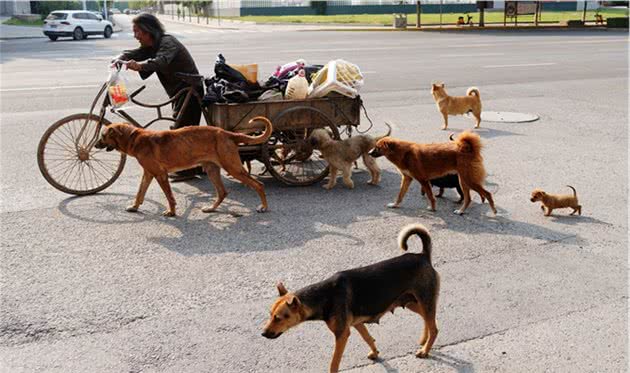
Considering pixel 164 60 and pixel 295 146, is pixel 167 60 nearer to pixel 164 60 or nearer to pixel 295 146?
pixel 164 60

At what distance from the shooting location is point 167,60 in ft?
25.3

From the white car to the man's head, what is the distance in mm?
27670

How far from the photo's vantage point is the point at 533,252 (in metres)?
6.02

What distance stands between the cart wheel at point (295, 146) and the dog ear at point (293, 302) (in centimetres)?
419

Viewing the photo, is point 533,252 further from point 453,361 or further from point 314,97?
point 314,97

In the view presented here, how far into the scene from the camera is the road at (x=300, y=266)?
433cm

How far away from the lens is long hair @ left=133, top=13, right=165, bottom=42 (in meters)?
Result: 7.79

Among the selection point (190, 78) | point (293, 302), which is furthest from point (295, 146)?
point (293, 302)

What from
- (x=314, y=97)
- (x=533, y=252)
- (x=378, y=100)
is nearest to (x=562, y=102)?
(x=378, y=100)

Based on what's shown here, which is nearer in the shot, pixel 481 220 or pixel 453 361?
pixel 453 361

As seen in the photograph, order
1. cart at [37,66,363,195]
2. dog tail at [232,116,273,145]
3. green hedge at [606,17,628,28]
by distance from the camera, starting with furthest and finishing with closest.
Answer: green hedge at [606,17,628,28], cart at [37,66,363,195], dog tail at [232,116,273,145]

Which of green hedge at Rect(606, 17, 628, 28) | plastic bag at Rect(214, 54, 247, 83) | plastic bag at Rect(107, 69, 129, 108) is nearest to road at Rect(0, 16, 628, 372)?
plastic bag at Rect(107, 69, 129, 108)

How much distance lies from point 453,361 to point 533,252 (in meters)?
2.15

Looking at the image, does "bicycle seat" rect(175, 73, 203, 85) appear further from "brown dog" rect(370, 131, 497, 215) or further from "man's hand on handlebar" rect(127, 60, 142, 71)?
"brown dog" rect(370, 131, 497, 215)
